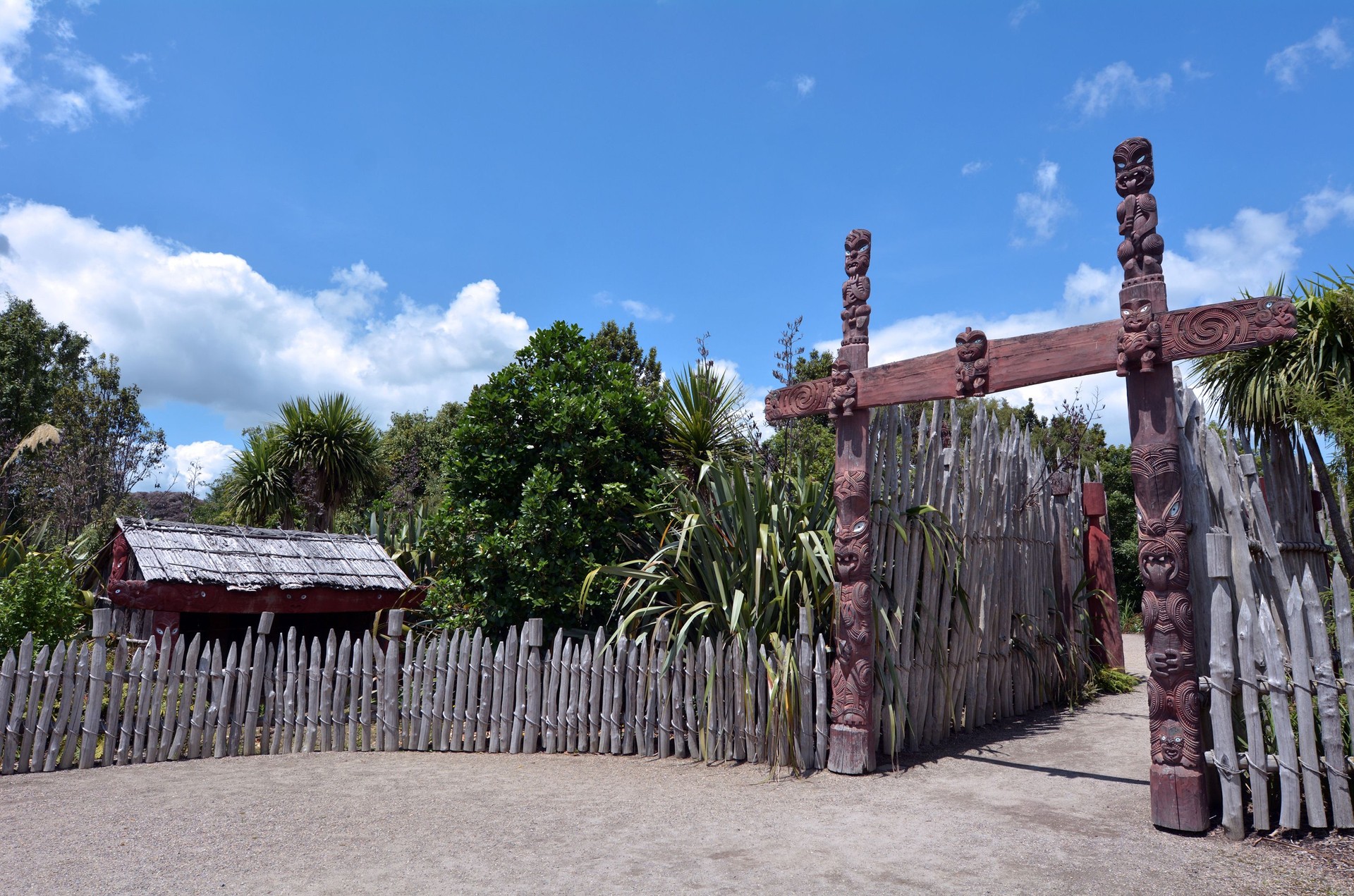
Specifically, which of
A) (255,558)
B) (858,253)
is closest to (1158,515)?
(858,253)

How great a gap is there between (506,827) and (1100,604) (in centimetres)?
735

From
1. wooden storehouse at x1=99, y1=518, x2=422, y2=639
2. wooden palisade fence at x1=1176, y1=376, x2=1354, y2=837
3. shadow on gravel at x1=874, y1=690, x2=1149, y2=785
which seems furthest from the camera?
wooden storehouse at x1=99, y1=518, x2=422, y2=639

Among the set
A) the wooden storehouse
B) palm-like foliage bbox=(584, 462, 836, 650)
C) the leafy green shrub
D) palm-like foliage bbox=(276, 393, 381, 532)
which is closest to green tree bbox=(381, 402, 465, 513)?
palm-like foliage bbox=(276, 393, 381, 532)

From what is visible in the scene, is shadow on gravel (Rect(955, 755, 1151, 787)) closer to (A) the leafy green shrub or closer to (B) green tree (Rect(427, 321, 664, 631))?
(B) green tree (Rect(427, 321, 664, 631))

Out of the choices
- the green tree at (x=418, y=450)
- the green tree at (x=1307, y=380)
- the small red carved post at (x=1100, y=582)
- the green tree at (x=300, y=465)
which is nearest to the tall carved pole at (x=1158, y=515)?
the green tree at (x=1307, y=380)

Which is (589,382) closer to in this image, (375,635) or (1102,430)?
(375,635)

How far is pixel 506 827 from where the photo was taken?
4.79m

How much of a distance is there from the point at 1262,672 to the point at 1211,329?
1814mm

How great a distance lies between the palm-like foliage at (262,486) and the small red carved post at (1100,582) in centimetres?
1339

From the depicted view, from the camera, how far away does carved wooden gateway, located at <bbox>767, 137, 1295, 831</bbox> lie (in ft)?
14.6

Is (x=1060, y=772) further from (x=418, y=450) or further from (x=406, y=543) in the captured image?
(x=418, y=450)

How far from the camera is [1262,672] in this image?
4316 millimetres

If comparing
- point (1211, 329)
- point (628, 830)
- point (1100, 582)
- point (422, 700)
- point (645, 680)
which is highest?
point (1211, 329)

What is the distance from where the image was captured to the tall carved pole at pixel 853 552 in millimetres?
5906
